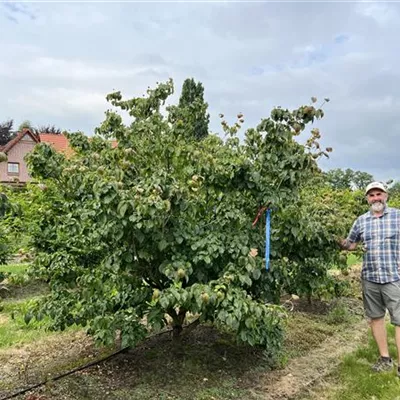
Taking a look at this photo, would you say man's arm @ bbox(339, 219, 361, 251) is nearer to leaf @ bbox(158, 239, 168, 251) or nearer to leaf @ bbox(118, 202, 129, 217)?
leaf @ bbox(158, 239, 168, 251)

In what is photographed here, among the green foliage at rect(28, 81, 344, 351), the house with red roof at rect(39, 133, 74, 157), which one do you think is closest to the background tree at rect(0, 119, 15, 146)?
the house with red roof at rect(39, 133, 74, 157)

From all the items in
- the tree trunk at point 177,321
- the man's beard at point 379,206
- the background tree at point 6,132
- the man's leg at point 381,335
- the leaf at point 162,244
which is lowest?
the man's leg at point 381,335

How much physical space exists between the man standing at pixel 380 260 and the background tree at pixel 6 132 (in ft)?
110

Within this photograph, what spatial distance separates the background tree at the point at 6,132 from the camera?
109 feet

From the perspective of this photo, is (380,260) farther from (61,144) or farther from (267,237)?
(61,144)

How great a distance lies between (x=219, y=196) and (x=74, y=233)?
44.7 inches

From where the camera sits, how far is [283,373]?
3490 millimetres

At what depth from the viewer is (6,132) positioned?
3372 cm

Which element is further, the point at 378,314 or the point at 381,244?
the point at 378,314

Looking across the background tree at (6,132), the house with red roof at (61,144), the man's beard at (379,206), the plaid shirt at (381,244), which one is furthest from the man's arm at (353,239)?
the background tree at (6,132)

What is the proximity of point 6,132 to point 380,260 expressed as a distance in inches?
1369

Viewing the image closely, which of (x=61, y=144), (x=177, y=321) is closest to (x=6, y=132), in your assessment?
(x=61, y=144)

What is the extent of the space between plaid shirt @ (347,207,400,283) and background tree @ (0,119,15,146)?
1318 inches

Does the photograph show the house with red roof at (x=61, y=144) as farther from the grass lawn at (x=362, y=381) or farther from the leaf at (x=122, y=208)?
the grass lawn at (x=362, y=381)
